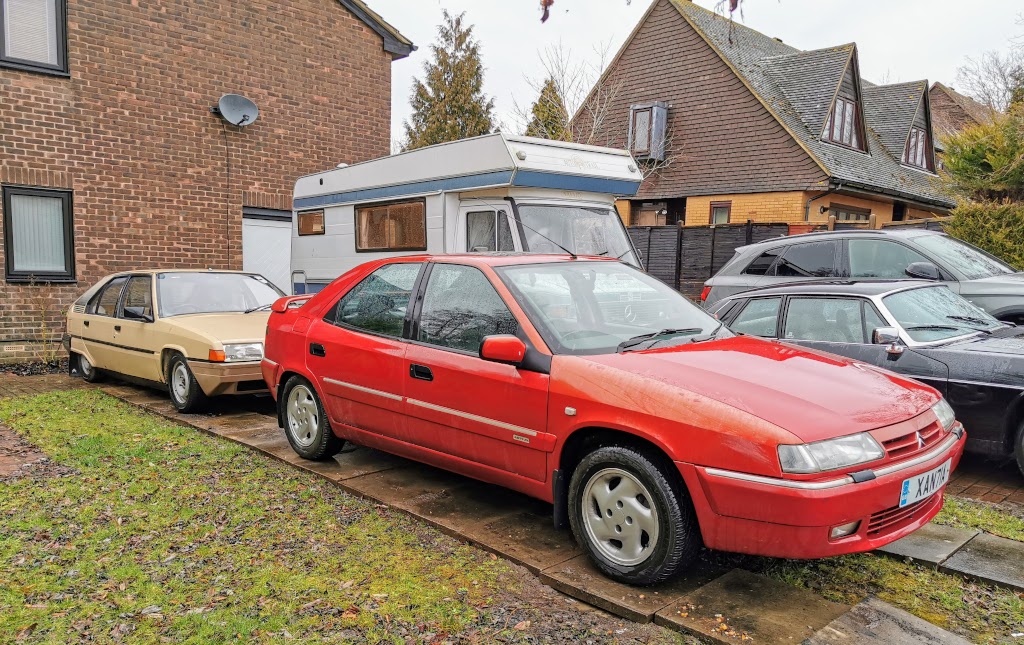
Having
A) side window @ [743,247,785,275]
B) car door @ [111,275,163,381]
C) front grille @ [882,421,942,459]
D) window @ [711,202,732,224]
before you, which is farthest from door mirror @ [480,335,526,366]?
window @ [711,202,732,224]

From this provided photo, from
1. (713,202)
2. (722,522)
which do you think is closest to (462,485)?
(722,522)

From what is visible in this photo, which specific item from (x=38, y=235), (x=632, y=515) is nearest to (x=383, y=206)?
(x=38, y=235)

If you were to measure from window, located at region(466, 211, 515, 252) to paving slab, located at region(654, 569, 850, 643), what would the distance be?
521 centimetres

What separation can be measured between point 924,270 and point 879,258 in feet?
2.48

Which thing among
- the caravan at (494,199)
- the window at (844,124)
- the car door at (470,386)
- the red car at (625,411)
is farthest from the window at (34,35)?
the window at (844,124)

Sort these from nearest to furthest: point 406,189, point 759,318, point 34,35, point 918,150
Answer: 1. point 759,318
2. point 406,189
3. point 34,35
4. point 918,150

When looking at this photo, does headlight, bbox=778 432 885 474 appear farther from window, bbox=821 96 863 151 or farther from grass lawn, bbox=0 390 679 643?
window, bbox=821 96 863 151

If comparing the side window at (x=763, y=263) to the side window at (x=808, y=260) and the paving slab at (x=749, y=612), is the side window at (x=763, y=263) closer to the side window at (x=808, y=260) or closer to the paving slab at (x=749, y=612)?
the side window at (x=808, y=260)

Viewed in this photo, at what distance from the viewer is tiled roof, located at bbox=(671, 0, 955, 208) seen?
19.9m

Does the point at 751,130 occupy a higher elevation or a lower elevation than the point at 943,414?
higher

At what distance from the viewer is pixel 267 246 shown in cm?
1376

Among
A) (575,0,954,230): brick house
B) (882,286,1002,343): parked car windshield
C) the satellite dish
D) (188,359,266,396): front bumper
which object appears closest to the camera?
(882,286,1002,343): parked car windshield

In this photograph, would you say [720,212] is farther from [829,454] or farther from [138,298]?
[829,454]

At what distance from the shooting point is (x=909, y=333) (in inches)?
231
